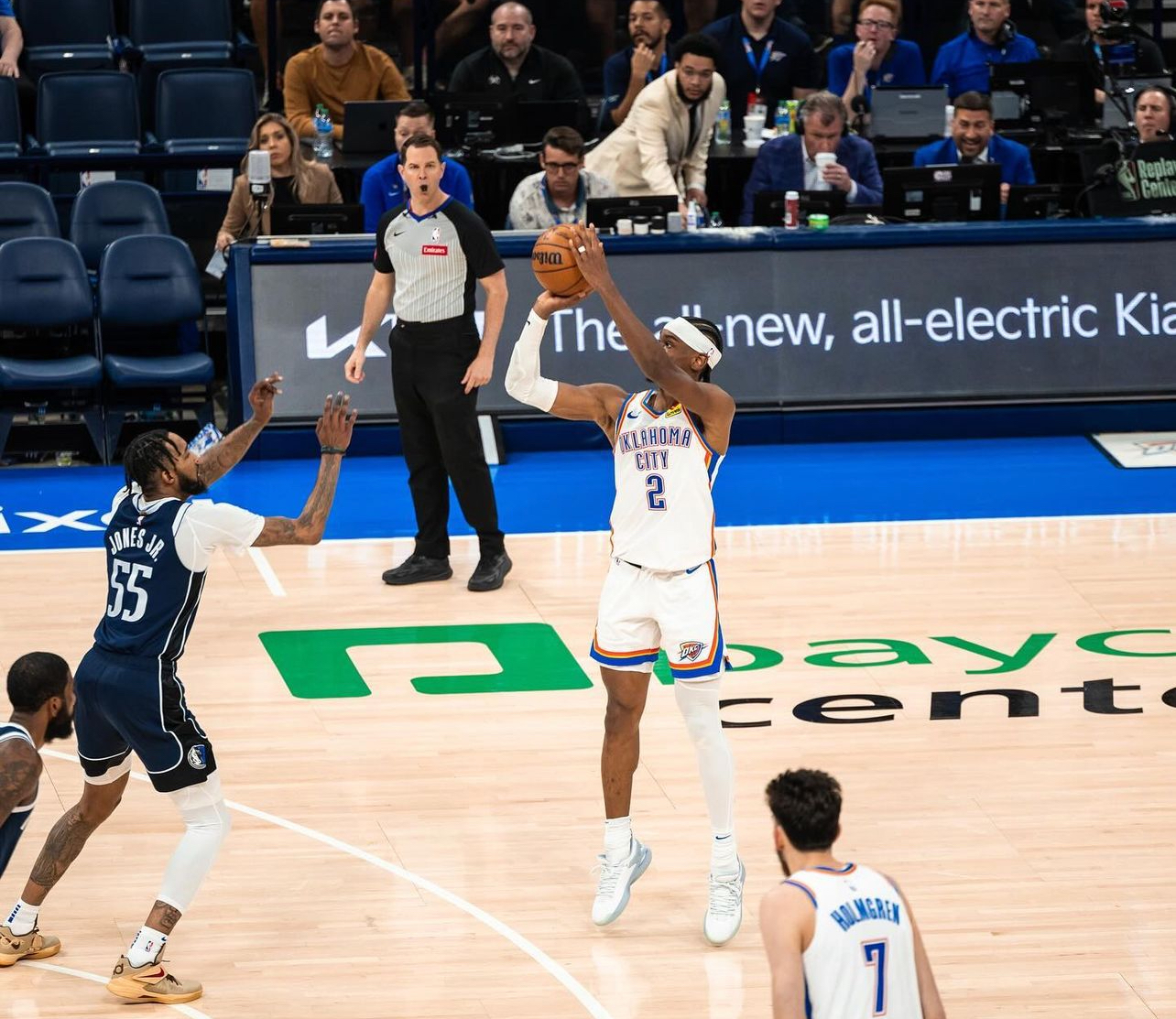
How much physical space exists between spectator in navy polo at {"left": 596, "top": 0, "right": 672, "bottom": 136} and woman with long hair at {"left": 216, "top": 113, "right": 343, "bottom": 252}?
9.46 ft

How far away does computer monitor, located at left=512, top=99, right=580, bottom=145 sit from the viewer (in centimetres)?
1502

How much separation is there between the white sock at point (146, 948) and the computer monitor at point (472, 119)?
983cm

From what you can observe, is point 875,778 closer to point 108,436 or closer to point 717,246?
point 717,246

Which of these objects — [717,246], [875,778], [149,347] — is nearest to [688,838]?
[875,778]

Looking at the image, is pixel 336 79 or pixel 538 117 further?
pixel 336 79

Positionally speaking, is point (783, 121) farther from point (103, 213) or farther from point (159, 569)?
point (159, 569)

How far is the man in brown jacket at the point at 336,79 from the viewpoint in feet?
49.8

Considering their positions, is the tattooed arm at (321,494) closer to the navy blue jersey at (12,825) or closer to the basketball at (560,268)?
the basketball at (560,268)

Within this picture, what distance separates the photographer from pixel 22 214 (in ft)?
44.4

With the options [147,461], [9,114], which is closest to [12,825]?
[147,461]

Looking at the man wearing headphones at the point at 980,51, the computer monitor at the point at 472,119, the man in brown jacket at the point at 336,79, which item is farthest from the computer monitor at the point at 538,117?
the man wearing headphones at the point at 980,51

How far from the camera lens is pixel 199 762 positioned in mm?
6027

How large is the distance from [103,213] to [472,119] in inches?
117

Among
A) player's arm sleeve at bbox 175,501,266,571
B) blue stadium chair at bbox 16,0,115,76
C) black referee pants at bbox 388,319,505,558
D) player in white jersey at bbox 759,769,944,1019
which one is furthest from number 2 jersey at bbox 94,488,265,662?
blue stadium chair at bbox 16,0,115,76
